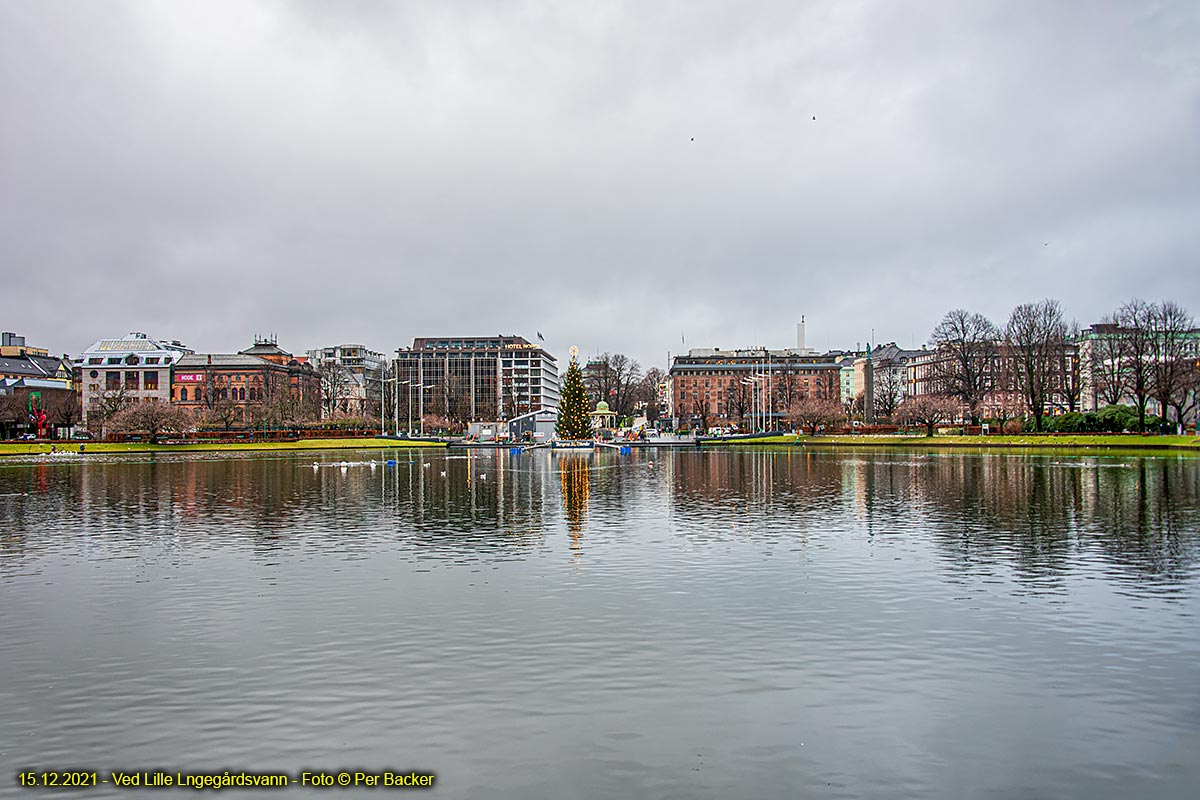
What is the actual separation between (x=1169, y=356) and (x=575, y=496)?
73.8m

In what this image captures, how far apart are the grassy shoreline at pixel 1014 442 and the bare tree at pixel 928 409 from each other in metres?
4.73

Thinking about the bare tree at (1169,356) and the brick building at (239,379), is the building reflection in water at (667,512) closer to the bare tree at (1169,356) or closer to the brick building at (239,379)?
the bare tree at (1169,356)

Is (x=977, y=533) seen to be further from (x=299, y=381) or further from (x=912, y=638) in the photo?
(x=299, y=381)

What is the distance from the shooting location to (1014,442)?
80.9 meters

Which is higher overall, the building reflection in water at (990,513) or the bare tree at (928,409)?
the bare tree at (928,409)

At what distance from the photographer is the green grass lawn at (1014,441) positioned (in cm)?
7356

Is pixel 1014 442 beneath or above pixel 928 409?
beneath

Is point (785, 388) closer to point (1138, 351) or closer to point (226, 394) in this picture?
point (1138, 351)

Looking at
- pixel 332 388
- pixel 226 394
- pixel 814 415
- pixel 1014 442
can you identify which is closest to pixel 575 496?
pixel 1014 442

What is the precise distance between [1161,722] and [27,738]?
1216 centimetres

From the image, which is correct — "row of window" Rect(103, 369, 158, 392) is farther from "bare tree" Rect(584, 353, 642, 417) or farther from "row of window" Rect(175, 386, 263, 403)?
"bare tree" Rect(584, 353, 642, 417)

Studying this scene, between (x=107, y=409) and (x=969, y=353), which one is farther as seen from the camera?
(x=107, y=409)

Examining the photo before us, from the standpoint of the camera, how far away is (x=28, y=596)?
1630 centimetres

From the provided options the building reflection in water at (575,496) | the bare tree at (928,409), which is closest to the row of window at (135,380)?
the building reflection in water at (575,496)
